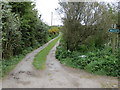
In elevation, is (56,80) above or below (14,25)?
below

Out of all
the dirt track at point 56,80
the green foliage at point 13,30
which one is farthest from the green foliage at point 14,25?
the dirt track at point 56,80

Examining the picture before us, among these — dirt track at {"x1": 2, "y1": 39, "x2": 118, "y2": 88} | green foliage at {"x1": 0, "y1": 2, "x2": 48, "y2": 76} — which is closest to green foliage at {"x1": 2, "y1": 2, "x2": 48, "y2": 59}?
green foliage at {"x1": 0, "y1": 2, "x2": 48, "y2": 76}

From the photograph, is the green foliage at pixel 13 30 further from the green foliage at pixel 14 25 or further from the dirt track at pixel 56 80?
the dirt track at pixel 56 80

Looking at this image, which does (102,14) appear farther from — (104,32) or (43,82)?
(43,82)

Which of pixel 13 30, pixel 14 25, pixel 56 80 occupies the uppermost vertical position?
pixel 14 25

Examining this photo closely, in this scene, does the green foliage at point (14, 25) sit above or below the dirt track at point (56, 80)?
above

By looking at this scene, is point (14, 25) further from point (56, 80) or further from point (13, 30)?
point (56, 80)

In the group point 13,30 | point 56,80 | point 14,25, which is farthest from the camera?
point 13,30

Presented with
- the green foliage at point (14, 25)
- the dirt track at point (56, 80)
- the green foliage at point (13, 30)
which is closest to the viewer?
the dirt track at point (56, 80)

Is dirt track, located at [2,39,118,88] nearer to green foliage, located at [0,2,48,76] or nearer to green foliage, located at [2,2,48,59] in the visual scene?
green foliage, located at [0,2,48,76]

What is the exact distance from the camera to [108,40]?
36.1ft

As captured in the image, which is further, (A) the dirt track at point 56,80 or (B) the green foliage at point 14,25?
(B) the green foliage at point 14,25

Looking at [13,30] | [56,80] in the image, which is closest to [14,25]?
[13,30]

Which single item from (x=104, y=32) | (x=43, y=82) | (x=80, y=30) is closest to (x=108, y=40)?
(x=104, y=32)
